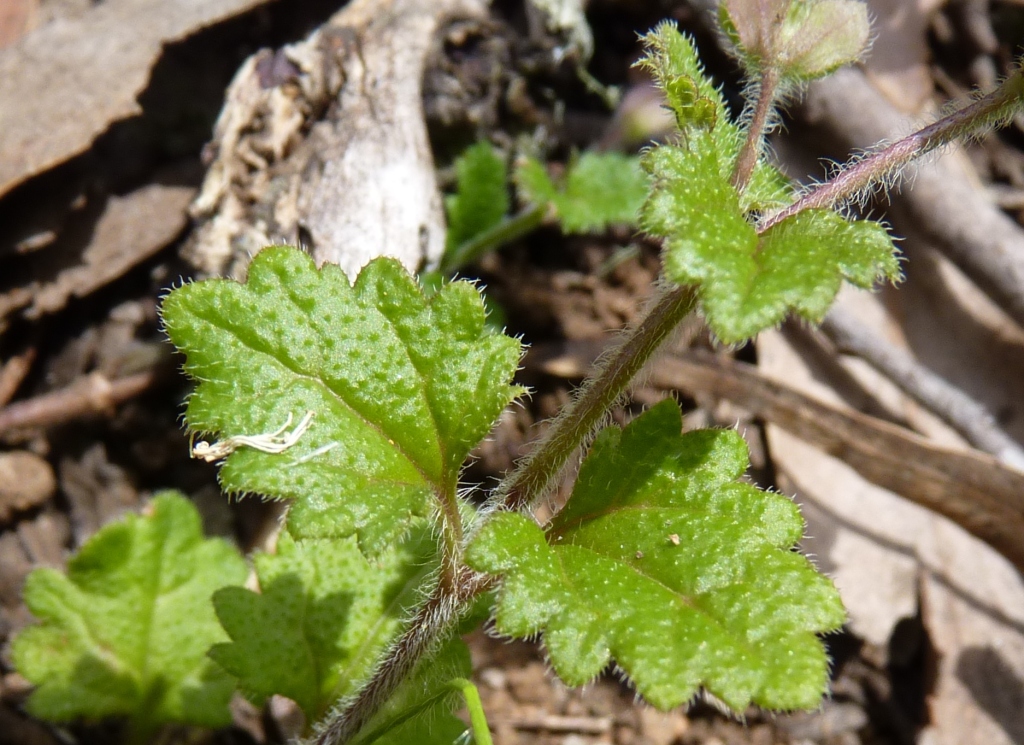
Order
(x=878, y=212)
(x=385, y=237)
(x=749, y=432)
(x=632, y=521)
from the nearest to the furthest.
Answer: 1. (x=632, y=521)
2. (x=385, y=237)
3. (x=749, y=432)
4. (x=878, y=212)

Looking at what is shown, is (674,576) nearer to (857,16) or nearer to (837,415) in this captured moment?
(857,16)

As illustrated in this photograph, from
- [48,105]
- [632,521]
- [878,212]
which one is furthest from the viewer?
[878,212]

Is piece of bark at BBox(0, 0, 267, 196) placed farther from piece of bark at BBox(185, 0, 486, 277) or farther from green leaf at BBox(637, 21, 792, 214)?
green leaf at BBox(637, 21, 792, 214)

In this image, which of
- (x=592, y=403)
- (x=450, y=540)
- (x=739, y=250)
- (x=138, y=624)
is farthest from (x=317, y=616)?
(x=739, y=250)

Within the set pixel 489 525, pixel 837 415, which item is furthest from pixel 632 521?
pixel 837 415

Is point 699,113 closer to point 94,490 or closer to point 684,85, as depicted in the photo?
point 684,85
